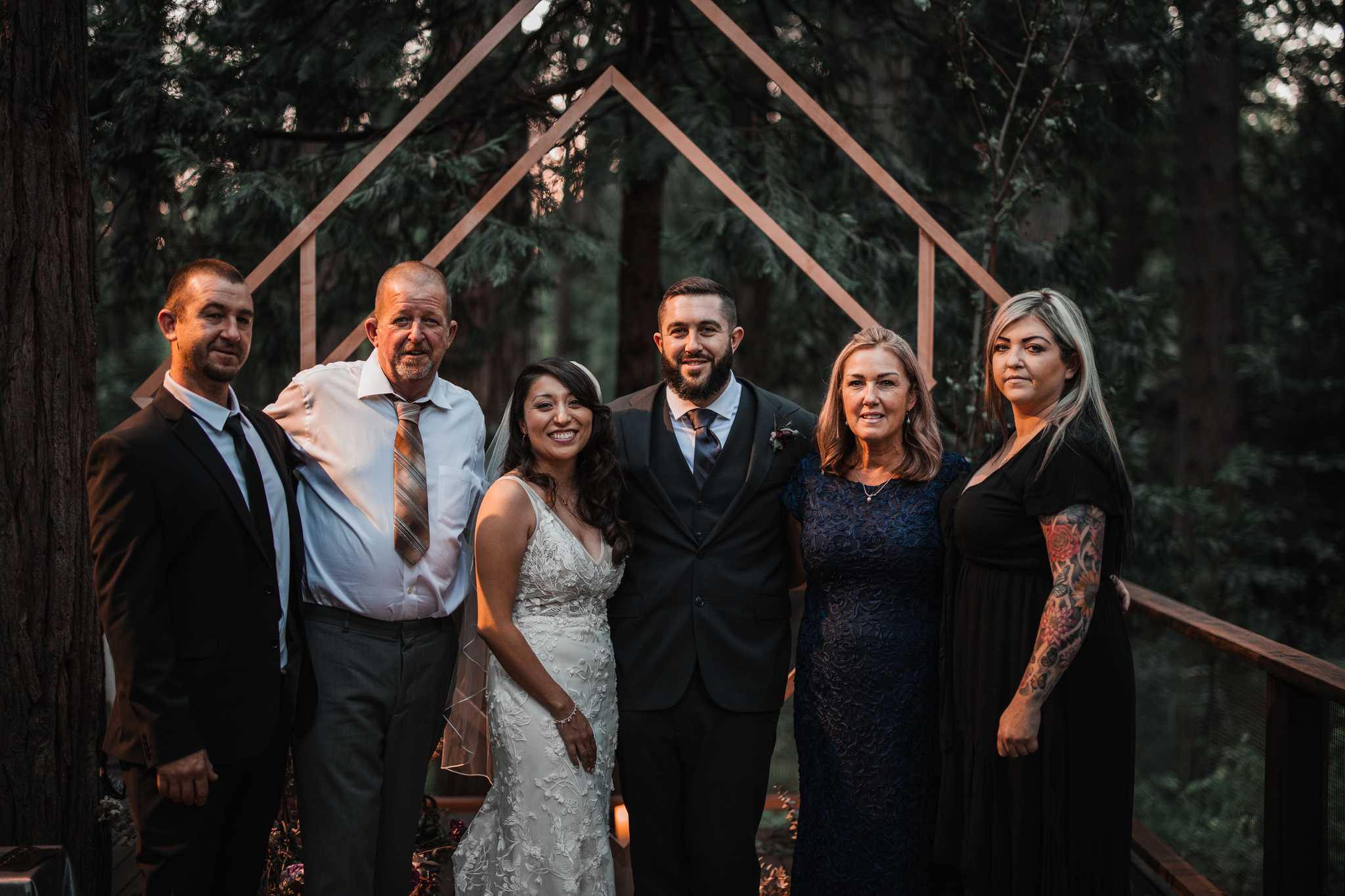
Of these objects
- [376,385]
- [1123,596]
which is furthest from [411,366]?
[1123,596]

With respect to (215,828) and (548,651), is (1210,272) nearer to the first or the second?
(548,651)

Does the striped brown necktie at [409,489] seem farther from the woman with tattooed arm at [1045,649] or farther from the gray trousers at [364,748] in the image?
the woman with tattooed arm at [1045,649]

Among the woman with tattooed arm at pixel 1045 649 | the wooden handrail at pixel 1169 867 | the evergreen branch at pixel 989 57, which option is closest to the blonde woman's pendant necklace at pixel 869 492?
the woman with tattooed arm at pixel 1045 649

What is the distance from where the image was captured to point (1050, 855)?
2844mm

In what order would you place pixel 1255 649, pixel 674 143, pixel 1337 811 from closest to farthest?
pixel 1255 649
pixel 674 143
pixel 1337 811

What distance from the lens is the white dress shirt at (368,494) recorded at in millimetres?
3029

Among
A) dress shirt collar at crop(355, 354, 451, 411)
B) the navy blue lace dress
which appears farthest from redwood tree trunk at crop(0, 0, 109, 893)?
the navy blue lace dress

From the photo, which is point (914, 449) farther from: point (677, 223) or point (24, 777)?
point (677, 223)

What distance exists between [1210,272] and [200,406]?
9.71 m

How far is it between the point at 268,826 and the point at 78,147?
2.03 meters

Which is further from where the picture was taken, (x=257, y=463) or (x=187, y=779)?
(x=257, y=463)

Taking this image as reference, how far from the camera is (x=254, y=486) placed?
2816 mm

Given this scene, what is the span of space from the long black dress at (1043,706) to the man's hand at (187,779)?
193 centimetres

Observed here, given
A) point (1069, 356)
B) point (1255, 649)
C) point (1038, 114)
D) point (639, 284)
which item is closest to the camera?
point (1069, 356)
